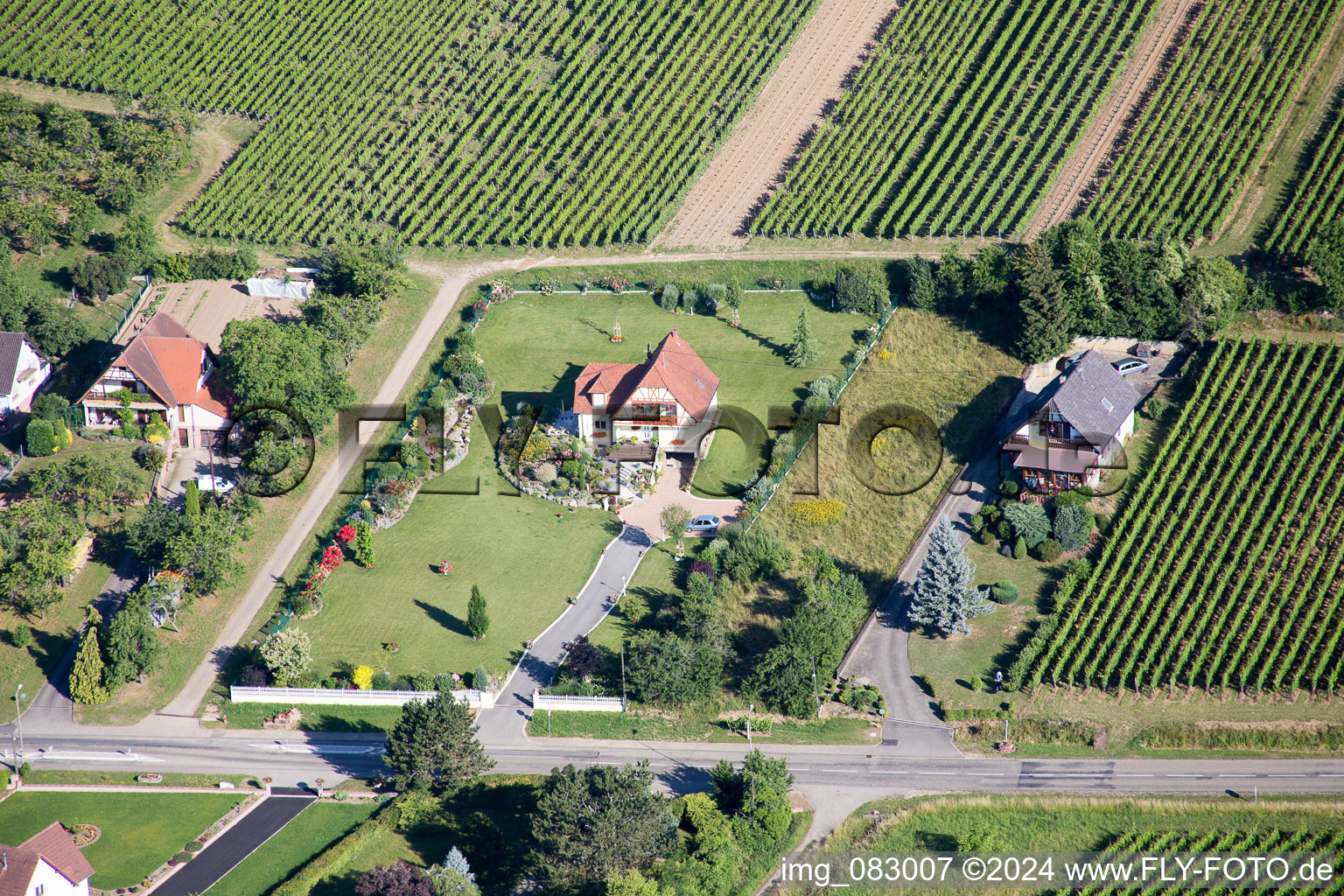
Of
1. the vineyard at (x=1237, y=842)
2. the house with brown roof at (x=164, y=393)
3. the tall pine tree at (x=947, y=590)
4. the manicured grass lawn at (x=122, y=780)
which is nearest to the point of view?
the vineyard at (x=1237, y=842)

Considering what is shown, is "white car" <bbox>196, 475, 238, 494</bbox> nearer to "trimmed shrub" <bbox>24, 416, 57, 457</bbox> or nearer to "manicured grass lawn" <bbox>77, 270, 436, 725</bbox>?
"manicured grass lawn" <bbox>77, 270, 436, 725</bbox>

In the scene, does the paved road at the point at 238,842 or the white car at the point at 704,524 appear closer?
the paved road at the point at 238,842

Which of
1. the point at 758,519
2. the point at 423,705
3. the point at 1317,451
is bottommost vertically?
the point at 423,705

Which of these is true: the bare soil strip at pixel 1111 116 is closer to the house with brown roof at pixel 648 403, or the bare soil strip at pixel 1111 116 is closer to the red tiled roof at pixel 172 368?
the house with brown roof at pixel 648 403

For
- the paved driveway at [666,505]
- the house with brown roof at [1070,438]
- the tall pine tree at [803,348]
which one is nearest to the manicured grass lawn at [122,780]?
the paved driveway at [666,505]

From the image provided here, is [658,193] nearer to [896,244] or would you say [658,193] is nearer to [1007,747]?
[896,244]

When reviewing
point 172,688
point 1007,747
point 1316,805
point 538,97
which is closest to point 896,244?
point 538,97

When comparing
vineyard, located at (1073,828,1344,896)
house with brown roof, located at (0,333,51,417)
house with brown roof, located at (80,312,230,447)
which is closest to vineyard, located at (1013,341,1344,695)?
vineyard, located at (1073,828,1344,896)

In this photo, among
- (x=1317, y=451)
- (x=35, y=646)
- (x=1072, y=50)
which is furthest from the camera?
(x=1072, y=50)
